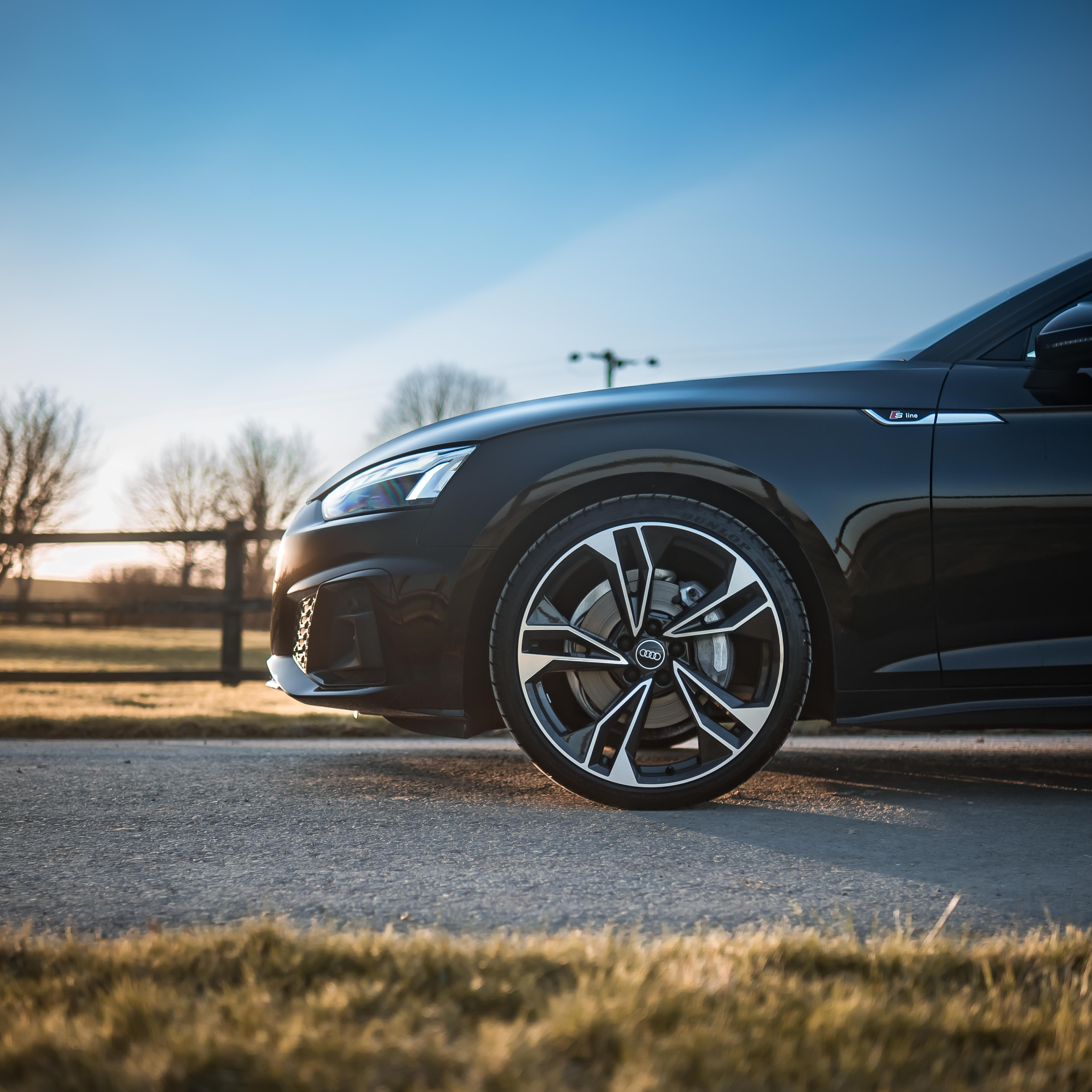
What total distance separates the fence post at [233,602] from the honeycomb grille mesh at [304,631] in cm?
457

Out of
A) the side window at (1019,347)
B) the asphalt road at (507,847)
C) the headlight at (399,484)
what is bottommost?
the asphalt road at (507,847)

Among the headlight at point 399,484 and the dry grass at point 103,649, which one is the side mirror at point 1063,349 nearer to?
the headlight at point 399,484

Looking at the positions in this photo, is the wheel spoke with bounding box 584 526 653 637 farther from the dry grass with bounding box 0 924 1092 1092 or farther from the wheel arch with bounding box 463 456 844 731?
the dry grass with bounding box 0 924 1092 1092

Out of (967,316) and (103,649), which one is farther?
(103,649)

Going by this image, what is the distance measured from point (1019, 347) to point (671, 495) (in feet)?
3.53

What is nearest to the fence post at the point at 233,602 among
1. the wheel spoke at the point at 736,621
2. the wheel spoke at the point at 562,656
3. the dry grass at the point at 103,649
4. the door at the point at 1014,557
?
the dry grass at the point at 103,649

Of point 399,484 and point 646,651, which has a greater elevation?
point 399,484

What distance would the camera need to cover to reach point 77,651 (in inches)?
590

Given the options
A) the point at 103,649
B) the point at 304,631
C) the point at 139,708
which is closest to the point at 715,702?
the point at 304,631

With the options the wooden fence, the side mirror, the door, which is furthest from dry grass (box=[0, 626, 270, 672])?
the side mirror

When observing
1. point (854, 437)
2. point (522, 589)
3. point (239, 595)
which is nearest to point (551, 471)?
point (522, 589)

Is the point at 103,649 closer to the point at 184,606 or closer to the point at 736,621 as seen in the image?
the point at 184,606

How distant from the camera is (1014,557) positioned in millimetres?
2271

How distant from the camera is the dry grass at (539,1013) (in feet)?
2.85
